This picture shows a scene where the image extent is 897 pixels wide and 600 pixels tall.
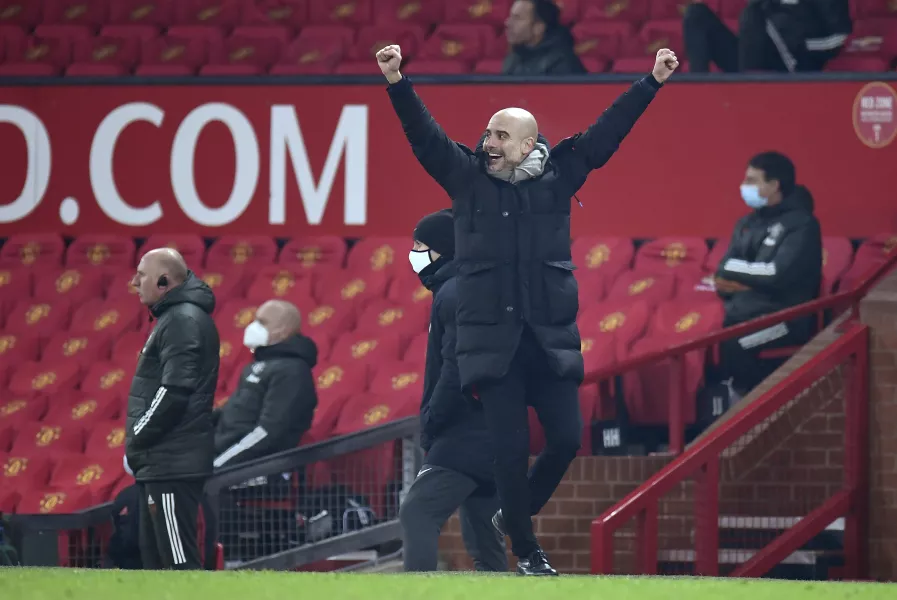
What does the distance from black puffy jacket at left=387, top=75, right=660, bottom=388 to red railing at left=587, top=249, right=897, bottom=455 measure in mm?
2074

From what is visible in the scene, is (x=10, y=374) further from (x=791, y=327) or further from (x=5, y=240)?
(x=791, y=327)

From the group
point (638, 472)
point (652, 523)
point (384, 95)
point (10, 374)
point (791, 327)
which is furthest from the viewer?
point (384, 95)

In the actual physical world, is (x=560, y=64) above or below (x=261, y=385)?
above

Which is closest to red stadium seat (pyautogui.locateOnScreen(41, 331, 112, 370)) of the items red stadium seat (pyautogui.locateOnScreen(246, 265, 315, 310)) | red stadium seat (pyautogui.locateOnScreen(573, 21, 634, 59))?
red stadium seat (pyautogui.locateOnScreen(246, 265, 315, 310))

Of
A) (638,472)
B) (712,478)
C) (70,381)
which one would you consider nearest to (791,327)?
(638,472)

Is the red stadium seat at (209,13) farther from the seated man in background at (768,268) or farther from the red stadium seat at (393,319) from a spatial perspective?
the seated man in background at (768,268)

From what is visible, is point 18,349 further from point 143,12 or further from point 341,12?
point 341,12

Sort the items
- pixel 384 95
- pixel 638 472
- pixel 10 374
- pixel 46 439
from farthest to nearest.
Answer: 1. pixel 384 95
2. pixel 10 374
3. pixel 46 439
4. pixel 638 472

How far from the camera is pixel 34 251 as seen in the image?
10.8 metres

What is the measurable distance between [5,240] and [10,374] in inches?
53.9

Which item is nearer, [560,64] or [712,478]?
[712,478]

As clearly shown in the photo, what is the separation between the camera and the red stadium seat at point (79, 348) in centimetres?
981

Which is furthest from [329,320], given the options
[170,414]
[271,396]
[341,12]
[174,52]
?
[170,414]

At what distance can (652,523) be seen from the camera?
6.49 metres
